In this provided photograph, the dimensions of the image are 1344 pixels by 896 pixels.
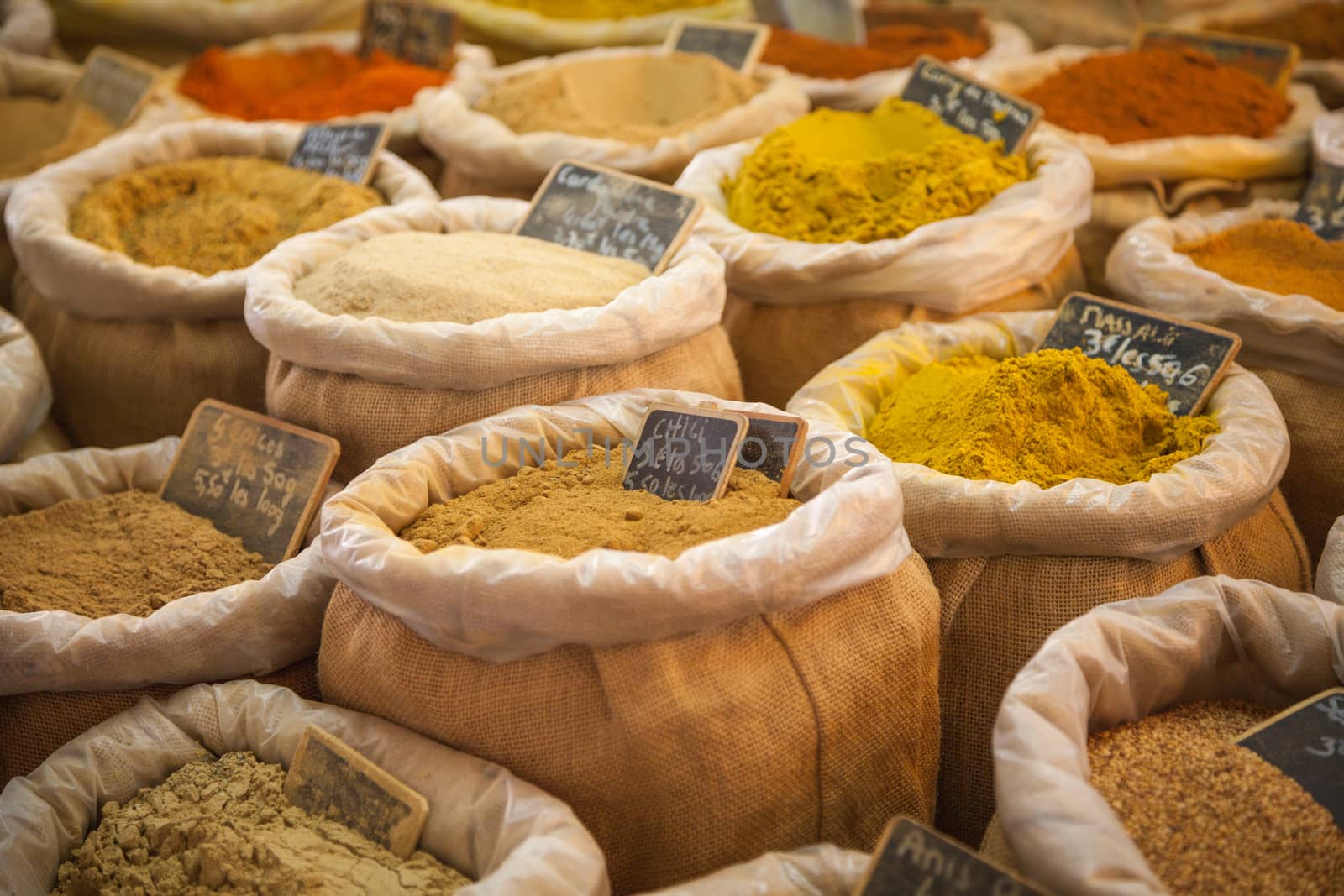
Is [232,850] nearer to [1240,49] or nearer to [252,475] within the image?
[252,475]

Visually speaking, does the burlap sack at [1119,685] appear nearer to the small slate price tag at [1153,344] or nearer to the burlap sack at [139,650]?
the small slate price tag at [1153,344]

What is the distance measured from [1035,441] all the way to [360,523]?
2.67ft

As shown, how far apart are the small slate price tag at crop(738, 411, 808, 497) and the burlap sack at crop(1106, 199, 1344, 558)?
739mm

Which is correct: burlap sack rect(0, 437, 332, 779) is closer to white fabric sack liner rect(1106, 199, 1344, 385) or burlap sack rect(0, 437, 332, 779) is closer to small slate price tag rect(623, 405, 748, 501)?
small slate price tag rect(623, 405, 748, 501)

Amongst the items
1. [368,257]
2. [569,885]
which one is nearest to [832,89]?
[368,257]

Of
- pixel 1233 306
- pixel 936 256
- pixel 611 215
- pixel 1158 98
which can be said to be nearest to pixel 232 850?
pixel 611 215

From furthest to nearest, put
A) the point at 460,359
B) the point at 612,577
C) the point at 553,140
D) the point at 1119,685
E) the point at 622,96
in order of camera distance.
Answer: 1. the point at 622,96
2. the point at 553,140
3. the point at 460,359
4. the point at 1119,685
5. the point at 612,577

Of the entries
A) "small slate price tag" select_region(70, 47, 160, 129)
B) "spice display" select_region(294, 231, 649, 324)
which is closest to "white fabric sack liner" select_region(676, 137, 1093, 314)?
"spice display" select_region(294, 231, 649, 324)

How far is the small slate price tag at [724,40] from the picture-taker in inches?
104

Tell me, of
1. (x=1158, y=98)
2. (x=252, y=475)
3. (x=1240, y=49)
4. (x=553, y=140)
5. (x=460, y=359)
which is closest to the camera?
(x=460, y=359)

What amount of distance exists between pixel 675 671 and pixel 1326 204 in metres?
1.61

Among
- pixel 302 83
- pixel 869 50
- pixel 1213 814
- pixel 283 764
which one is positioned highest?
pixel 869 50

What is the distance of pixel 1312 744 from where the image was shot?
44.8 inches

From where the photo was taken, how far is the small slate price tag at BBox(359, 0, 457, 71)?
118 inches
